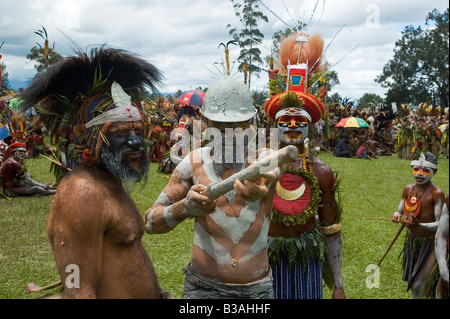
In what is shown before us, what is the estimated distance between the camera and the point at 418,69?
3378 centimetres

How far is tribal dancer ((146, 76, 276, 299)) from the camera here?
2.48m

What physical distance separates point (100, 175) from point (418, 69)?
3511 centimetres

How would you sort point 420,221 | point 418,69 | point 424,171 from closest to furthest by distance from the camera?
point 420,221 < point 424,171 < point 418,69

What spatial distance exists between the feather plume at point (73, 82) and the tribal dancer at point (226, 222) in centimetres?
51

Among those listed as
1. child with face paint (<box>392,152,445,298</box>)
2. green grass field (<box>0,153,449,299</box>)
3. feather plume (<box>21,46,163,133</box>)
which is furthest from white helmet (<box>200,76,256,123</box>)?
child with face paint (<box>392,152,445,298</box>)

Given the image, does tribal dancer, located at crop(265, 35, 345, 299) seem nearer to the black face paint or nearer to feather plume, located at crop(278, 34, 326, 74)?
feather plume, located at crop(278, 34, 326, 74)

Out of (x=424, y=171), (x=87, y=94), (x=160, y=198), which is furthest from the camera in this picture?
(x=424, y=171)

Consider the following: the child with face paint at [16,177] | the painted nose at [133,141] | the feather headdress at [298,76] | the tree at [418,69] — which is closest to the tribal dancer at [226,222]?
the painted nose at [133,141]

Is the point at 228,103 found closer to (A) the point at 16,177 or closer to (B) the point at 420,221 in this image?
(B) the point at 420,221

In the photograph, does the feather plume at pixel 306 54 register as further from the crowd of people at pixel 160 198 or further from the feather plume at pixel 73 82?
the feather plume at pixel 73 82

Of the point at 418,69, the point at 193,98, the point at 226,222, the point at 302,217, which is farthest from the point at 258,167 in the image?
the point at 418,69

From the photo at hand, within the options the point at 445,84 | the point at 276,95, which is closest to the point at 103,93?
the point at 276,95

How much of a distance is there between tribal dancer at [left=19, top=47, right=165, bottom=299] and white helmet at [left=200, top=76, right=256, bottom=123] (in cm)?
37
